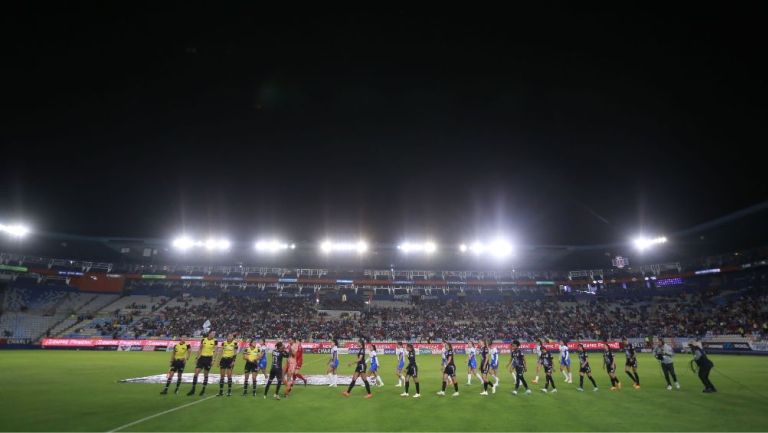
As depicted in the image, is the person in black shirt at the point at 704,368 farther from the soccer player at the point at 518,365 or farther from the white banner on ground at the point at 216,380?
the white banner on ground at the point at 216,380

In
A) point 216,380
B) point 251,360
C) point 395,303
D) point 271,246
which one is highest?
point 271,246

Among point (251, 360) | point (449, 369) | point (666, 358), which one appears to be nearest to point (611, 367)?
point (666, 358)

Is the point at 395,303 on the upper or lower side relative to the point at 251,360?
lower

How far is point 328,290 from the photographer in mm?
64938

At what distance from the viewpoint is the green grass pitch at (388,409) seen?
10.3 metres

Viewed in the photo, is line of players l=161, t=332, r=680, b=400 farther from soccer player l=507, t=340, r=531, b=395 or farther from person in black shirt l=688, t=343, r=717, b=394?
person in black shirt l=688, t=343, r=717, b=394

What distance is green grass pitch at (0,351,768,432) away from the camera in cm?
1034

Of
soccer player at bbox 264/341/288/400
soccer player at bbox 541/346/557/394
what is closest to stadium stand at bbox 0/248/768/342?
soccer player at bbox 541/346/557/394

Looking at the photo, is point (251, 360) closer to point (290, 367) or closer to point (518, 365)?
point (290, 367)

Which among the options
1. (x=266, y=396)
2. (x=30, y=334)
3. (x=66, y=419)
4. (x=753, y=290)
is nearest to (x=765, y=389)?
(x=266, y=396)

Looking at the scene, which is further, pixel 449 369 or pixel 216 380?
pixel 216 380

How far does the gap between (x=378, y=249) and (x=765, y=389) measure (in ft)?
174

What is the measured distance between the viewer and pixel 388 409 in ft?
41.4

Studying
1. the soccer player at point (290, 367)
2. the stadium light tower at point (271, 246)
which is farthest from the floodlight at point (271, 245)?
the soccer player at point (290, 367)
